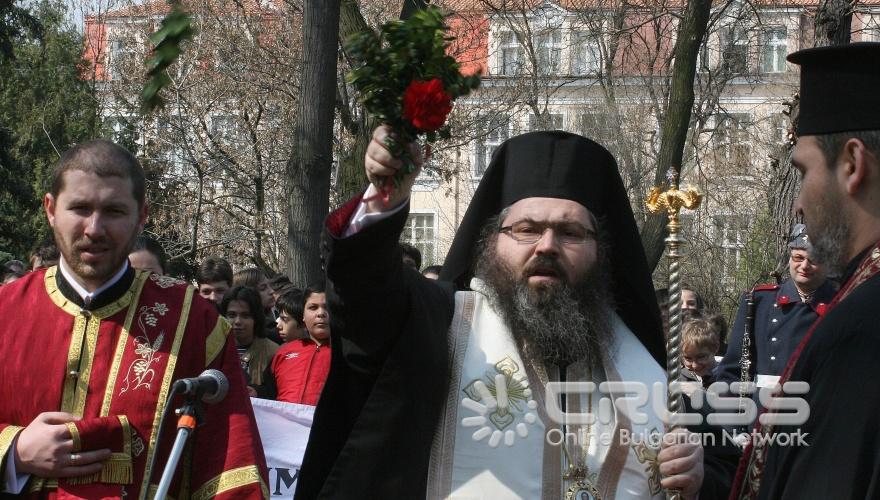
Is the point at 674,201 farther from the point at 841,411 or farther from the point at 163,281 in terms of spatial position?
the point at 163,281

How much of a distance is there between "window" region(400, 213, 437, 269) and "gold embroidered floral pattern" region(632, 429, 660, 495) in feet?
108

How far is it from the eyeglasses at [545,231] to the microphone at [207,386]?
3.58 ft

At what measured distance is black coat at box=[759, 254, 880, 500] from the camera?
8.18 feet

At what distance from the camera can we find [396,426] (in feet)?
11.8

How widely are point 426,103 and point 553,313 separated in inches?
47.1

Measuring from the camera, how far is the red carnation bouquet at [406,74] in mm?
3098

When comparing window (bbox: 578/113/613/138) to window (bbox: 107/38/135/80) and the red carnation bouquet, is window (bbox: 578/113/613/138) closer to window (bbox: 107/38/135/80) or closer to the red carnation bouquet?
window (bbox: 107/38/135/80)

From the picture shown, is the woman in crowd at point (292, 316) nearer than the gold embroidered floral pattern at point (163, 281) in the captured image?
No

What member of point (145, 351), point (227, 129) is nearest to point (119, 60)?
point (227, 129)

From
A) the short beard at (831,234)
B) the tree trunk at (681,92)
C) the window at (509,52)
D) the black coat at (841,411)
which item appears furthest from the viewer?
the window at (509,52)

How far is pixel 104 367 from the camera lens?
431cm

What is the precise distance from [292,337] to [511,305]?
177 inches

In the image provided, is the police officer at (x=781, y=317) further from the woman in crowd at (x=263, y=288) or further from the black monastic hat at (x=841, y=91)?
the black monastic hat at (x=841, y=91)

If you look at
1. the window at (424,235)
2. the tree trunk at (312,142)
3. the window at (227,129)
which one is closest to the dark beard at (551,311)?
the tree trunk at (312,142)
